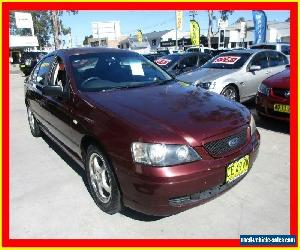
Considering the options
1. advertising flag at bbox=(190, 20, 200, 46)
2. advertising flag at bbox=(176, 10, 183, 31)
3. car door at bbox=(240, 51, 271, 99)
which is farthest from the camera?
advertising flag at bbox=(176, 10, 183, 31)

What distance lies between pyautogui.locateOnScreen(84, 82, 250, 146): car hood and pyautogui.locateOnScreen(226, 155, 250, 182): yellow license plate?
0.32 meters

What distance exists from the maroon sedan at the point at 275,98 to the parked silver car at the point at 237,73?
1.32 meters

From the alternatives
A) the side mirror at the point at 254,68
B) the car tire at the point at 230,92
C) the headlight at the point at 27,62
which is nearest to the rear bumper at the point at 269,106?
the car tire at the point at 230,92

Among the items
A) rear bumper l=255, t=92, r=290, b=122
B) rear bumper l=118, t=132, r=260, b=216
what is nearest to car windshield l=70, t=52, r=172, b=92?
rear bumper l=118, t=132, r=260, b=216

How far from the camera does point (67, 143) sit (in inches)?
161

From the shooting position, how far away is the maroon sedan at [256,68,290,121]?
5.48 meters

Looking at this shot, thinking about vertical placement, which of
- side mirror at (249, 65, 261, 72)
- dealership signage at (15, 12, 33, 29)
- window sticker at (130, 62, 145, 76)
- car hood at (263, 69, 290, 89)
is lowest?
car hood at (263, 69, 290, 89)

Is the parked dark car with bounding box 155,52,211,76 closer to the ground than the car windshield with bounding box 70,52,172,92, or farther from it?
farther from it

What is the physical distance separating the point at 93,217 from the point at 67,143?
3.78ft

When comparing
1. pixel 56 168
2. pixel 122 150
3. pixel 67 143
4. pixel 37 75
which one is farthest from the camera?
pixel 37 75

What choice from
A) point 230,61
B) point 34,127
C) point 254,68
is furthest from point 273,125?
point 34,127

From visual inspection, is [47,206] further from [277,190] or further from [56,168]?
[277,190]

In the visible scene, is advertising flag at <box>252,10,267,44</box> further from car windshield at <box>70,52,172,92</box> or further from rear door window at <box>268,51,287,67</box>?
car windshield at <box>70,52,172,92</box>

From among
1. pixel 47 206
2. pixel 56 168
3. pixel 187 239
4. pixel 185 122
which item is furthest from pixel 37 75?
pixel 187 239
